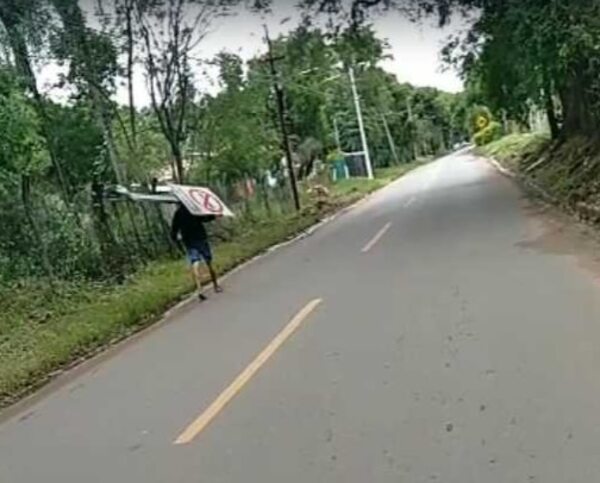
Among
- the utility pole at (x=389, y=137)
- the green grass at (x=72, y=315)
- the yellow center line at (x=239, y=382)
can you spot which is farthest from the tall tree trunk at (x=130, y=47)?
the utility pole at (x=389, y=137)

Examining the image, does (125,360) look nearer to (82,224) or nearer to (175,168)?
(82,224)

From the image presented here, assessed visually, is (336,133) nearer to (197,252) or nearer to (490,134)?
(490,134)

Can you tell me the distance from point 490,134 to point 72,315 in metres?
82.7

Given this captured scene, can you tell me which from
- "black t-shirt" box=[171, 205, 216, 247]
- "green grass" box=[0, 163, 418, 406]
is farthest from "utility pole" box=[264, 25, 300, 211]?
"black t-shirt" box=[171, 205, 216, 247]

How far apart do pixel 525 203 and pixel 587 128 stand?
574 cm

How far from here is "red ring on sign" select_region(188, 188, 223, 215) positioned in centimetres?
1656

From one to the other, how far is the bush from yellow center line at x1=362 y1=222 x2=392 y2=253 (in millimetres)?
68912

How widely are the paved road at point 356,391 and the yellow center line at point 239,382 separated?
32 mm

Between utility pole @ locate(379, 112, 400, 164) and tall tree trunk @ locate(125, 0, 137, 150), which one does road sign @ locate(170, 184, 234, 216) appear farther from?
utility pole @ locate(379, 112, 400, 164)

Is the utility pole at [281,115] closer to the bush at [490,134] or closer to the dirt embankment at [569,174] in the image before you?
the dirt embankment at [569,174]

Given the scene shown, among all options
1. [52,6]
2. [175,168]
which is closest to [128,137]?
[175,168]

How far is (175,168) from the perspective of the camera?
2884 centimetres

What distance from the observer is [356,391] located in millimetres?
7617

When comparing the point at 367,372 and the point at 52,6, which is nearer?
the point at 367,372
